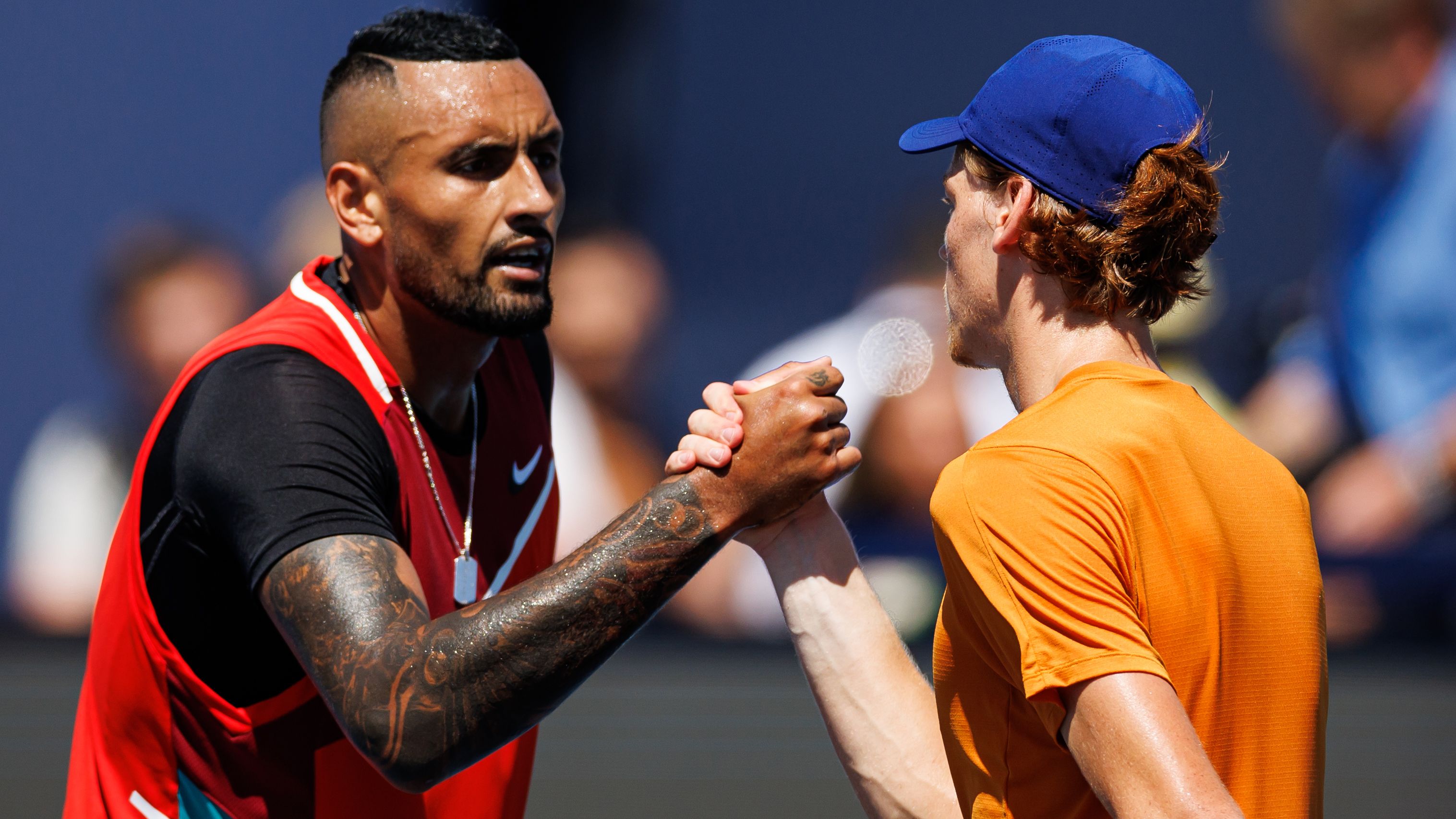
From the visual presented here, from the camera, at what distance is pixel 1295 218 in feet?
18.1

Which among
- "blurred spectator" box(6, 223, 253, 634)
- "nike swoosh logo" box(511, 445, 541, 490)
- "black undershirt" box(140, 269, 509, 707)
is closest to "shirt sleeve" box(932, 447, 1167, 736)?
"black undershirt" box(140, 269, 509, 707)

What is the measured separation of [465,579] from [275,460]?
415 millimetres

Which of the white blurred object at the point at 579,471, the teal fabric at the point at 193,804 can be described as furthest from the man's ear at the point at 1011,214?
the white blurred object at the point at 579,471

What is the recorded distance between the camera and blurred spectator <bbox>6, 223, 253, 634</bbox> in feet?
17.2

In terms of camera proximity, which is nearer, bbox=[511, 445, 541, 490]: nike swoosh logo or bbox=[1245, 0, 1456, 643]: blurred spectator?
bbox=[511, 445, 541, 490]: nike swoosh logo

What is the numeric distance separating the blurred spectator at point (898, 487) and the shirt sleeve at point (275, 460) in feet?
11.9

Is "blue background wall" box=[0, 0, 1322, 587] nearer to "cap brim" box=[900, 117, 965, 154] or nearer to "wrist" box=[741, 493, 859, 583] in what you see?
"wrist" box=[741, 493, 859, 583]

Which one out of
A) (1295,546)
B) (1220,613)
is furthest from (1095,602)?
(1295,546)

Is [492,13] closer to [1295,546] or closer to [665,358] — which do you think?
[665,358]

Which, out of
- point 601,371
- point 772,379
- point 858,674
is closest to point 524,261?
point 772,379

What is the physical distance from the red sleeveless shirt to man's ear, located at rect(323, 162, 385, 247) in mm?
115

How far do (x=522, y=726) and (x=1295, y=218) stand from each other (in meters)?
4.87

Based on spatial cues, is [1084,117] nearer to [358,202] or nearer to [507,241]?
[507,241]

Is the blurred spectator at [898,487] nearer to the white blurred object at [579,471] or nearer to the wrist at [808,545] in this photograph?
the white blurred object at [579,471]
